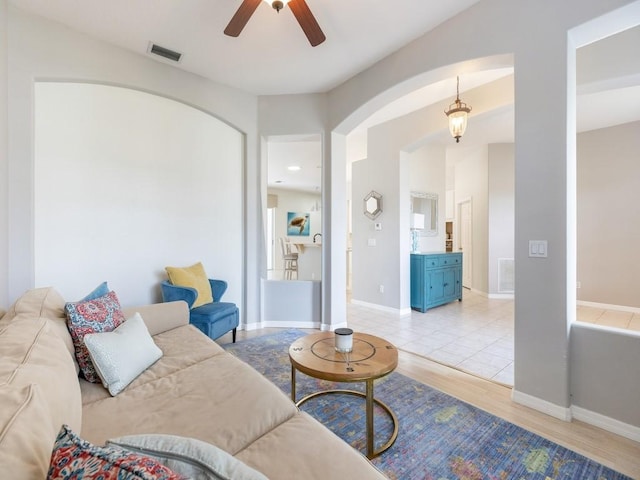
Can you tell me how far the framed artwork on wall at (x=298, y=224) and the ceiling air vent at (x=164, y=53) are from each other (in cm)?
649

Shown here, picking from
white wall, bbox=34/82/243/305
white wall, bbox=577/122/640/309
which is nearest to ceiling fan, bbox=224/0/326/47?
white wall, bbox=34/82/243/305

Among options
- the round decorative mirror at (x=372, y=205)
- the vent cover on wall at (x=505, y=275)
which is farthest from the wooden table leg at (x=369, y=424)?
the vent cover on wall at (x=505, y=275)

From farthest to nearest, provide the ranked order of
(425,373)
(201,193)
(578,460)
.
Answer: (201,193) → (425,373) → (578,460)

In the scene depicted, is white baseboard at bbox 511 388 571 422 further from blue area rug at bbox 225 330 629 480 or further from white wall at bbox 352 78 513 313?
white wall at bbox 352 78 513 313

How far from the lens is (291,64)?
3045 millimetres

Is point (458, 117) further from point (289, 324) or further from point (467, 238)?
point (467, 238)

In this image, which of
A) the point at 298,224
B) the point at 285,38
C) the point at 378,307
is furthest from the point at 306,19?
the point at 298,224

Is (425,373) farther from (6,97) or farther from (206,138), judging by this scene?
(6,97)

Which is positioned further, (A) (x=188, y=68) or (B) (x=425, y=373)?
(A) (x=188, y=68)

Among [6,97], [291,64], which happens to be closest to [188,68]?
[291,64]

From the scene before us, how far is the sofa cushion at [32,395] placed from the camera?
1.89 feet

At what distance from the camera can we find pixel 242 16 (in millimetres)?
1961

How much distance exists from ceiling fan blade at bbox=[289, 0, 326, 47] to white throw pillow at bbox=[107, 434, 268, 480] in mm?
2306

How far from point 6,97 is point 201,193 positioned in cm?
163
